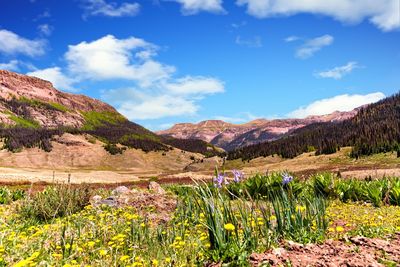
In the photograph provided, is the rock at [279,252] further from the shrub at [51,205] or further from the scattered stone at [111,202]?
the scattered stone at [111,202]

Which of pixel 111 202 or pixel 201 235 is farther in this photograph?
pixel 111 202

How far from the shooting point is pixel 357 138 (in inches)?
3364

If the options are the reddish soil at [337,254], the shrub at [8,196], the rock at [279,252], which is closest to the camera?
the reddish soil at [337,254]

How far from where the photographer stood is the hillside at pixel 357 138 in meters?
68.4

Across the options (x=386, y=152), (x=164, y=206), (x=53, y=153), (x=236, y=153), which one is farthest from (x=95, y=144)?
(x=164, y=206)

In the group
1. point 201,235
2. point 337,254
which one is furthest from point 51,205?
point 337,254

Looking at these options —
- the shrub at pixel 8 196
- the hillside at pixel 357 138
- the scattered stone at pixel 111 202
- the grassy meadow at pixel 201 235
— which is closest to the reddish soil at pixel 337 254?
the grassy meadow at pixel 201 235

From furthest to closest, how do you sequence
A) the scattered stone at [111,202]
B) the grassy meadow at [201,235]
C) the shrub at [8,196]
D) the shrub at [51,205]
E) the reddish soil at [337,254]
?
the shrub at [8,196], the scattered stone at [111,202], the shrub at [51,205], the grassy meadow at [201,235], the reddish soil at [337,254]

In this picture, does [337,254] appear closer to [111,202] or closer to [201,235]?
[201,235]

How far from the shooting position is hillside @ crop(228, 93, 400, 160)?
68.4 metres

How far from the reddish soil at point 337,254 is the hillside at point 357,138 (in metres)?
55.7

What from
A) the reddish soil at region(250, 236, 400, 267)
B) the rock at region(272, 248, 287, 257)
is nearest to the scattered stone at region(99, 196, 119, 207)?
the reddish soil at region(250, 236, 400, 267)

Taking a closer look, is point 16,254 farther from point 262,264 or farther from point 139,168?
point 139,168

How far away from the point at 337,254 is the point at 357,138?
86.3 meters
